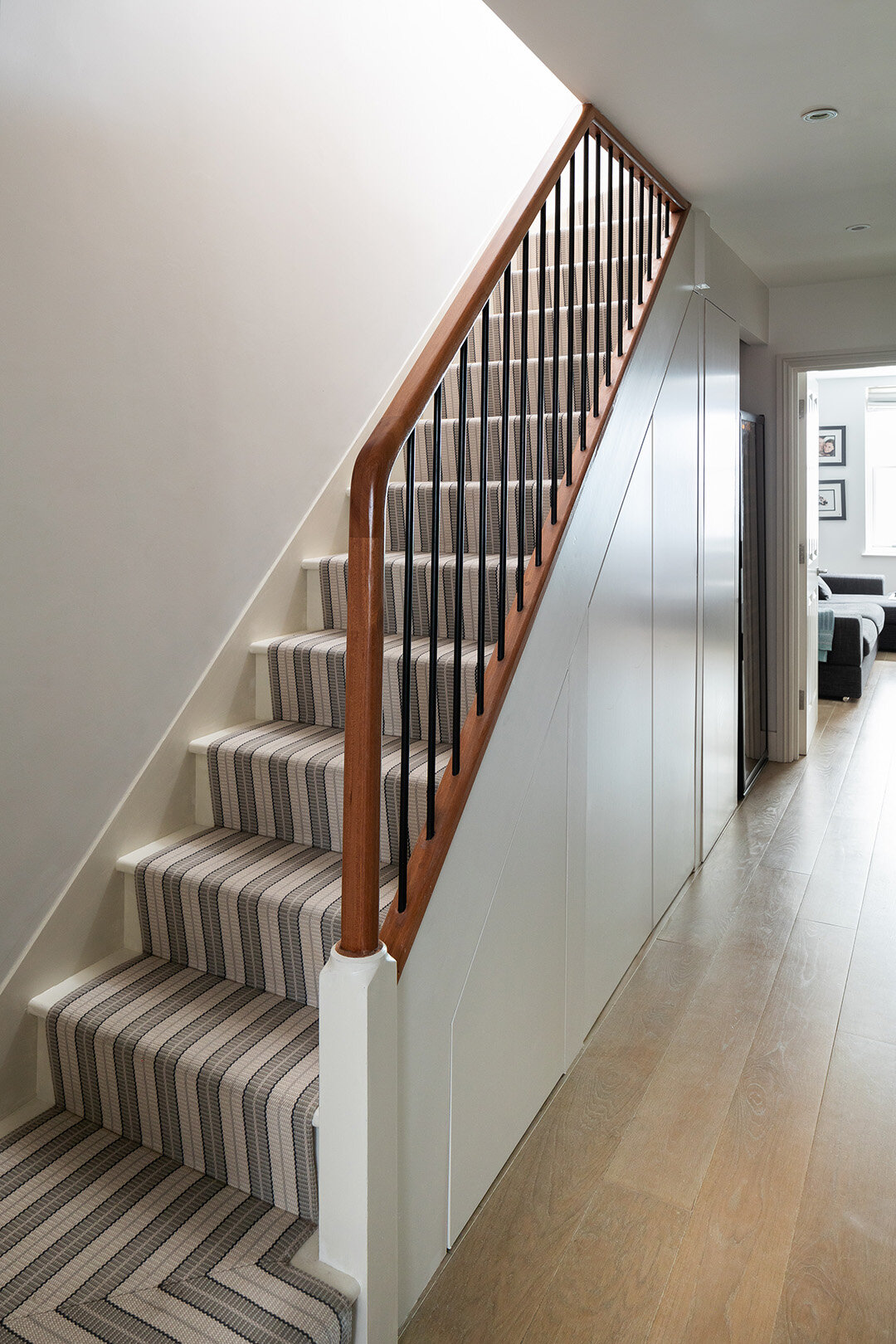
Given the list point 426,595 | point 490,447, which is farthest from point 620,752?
point 490,447

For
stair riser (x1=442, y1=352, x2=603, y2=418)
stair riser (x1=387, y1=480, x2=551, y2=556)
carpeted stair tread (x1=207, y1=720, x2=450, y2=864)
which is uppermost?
stair riser (x1=442, y1=352, x2=603, y2=418)

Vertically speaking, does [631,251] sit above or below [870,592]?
above

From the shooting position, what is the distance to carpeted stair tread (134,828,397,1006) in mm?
1887

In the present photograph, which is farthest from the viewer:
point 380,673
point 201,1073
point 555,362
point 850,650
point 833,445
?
point 833,445

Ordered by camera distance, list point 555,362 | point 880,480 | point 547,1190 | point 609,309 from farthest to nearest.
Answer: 1. point 880,480
2. point 609,309
3. point 555,362
4. point 547,1190

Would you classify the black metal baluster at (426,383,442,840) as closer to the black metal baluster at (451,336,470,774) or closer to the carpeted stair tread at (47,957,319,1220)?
the black metal baluster at (451,336,470,774)

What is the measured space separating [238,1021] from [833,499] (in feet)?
32.9

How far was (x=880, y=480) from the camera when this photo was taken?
10.3m

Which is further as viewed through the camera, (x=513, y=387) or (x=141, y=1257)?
(x=513, y=387)

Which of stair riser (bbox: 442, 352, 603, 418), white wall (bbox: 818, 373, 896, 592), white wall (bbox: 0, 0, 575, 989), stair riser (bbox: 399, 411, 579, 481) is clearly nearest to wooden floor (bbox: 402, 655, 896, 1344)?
white wall (bbox: 0, 0, 575, 989)

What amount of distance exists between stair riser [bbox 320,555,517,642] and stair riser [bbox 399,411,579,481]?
0.31 metres

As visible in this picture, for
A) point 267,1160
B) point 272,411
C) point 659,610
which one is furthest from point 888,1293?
point 272,411

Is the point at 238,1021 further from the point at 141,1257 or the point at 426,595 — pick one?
the point at 426,595

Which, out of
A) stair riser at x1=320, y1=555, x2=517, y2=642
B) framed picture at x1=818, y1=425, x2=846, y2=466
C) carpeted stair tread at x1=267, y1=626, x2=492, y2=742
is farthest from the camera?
framed picture at x1=818, y1=425, x2=846, y2=466
